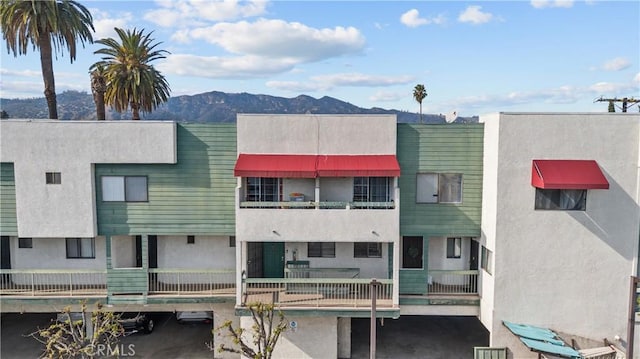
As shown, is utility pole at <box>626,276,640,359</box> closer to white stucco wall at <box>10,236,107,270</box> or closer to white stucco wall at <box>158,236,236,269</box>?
white stucco wall at <box>158,236,236,269</box>

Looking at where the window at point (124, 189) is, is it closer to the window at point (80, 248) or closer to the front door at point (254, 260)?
the window at point (80, 248)

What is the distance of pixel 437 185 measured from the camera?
17141mm

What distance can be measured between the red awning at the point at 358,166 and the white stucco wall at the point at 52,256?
36.9 ft

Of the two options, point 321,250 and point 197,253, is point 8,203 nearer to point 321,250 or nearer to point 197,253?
point 197,253

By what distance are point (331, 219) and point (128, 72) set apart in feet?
64.9

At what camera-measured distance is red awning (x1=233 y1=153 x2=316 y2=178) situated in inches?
634

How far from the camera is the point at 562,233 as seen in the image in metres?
15.7

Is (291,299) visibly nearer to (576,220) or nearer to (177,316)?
A: (177,316)

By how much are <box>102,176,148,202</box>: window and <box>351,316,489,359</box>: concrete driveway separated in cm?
1199

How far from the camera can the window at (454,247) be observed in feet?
59.9

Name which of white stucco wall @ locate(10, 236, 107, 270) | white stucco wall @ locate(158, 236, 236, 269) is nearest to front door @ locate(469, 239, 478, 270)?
white stucco wall @ locate(158, 236, 236, 269)

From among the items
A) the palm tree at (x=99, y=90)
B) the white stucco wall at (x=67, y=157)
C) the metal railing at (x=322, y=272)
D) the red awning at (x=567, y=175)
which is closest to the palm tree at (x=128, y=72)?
the palm tree at (x=99, y=90)

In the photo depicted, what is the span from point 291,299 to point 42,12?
20.5 metres

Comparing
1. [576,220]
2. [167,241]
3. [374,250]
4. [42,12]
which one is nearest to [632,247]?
[576,220]
